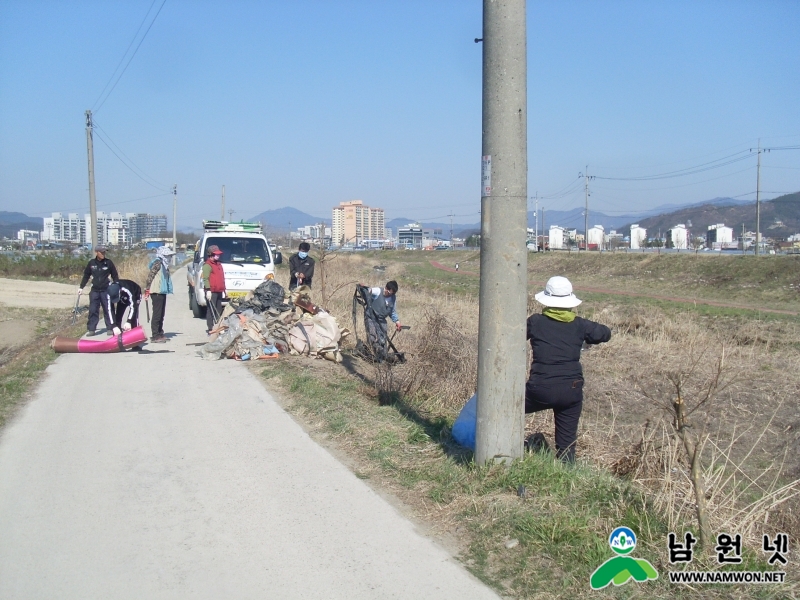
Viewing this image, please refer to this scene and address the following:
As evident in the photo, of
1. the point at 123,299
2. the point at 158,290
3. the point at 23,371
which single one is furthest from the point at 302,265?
the point at 23,371

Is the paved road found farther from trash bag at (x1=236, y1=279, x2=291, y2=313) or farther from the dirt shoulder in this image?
the dirt shoulder

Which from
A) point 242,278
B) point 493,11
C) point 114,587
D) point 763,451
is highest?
point 493,11

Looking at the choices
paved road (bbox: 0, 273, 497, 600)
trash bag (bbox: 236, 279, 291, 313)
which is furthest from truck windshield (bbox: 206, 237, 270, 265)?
paved road (bbox: 0, 273, 497, 600)

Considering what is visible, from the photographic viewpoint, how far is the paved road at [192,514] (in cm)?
435

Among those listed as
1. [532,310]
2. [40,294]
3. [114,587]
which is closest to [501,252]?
[114,587]

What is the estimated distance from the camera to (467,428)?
652 cm

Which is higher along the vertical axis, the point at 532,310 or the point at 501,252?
the point at 501,252

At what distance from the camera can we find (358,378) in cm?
1045

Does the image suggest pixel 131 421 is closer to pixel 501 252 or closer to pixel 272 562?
pixel 272 562

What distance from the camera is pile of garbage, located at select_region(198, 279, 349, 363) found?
1181cm

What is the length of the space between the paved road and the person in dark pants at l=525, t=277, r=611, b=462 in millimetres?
1614

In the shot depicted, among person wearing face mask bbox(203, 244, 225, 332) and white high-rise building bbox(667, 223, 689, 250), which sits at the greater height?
white high-rise building bbox(667, 223, 689, 250)

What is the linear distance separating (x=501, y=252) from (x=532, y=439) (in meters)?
2.35

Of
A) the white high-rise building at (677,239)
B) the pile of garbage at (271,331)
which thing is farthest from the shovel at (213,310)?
the white high-rise building at (677,239)
